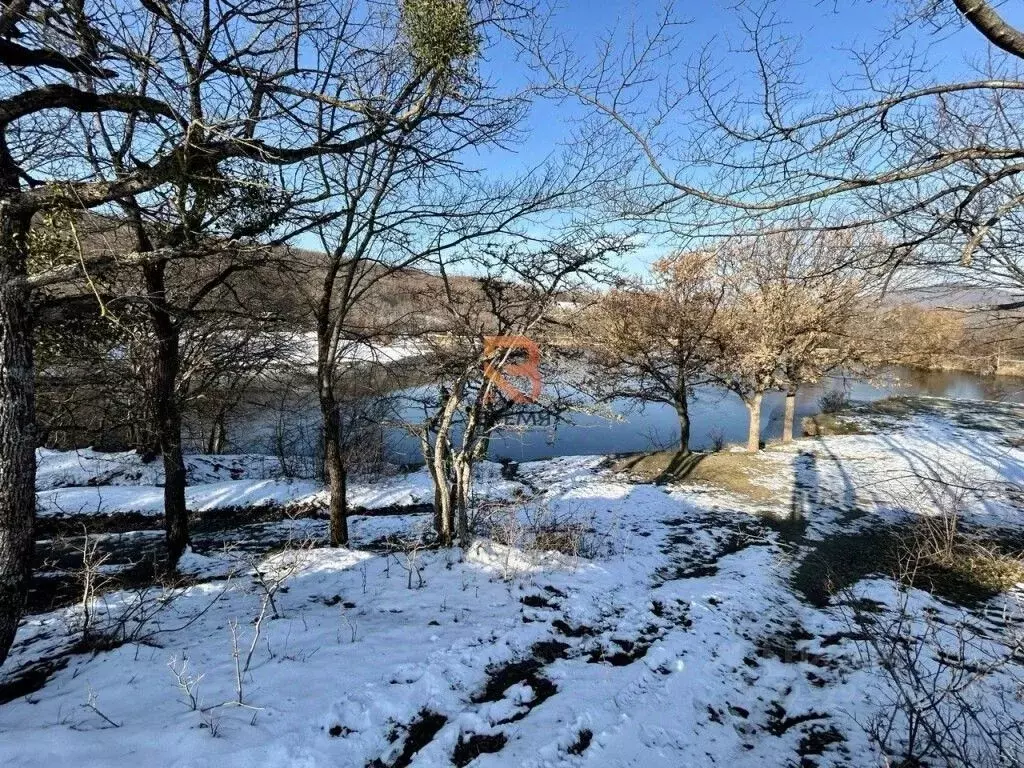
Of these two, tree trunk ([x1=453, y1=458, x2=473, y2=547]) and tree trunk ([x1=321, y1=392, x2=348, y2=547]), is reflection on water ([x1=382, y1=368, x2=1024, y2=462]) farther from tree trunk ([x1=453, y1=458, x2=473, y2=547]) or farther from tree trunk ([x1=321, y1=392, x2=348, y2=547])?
tree trunk ([x1=453, y1=458, x2=473, y2=547])

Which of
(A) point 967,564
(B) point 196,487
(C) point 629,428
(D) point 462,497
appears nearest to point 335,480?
(D) point 462,497

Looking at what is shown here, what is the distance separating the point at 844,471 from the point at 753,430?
3.18 metres

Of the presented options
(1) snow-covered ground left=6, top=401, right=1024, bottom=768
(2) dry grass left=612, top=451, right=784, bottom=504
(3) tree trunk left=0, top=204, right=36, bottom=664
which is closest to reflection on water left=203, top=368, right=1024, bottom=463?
(2) dry grass left=612, top=451, right=784, bottom=504

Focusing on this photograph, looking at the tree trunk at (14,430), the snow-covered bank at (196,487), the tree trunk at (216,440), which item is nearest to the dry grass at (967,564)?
the snow-covered bank at (196,487)

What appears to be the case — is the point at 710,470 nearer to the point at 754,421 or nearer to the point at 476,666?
the point at 754,421

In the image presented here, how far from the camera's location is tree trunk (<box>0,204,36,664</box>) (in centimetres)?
288

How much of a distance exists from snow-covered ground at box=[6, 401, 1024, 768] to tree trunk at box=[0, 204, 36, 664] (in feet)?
2.24

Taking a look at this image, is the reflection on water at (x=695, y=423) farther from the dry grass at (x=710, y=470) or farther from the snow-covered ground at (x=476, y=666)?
the snow-covered ground at (x=476, y=666)

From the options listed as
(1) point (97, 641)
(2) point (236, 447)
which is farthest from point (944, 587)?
(2) point (236, 447)

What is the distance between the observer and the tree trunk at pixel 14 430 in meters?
2.88

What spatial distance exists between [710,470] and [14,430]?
13.0 m

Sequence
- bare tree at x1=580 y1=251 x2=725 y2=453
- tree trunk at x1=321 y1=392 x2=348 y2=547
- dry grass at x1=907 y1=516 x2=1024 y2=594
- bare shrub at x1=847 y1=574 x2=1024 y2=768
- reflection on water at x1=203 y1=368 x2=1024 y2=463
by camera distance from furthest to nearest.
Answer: reflection on water at x1=203 y1=368 x2=1024 y2=463 → bare tree at x1=580 y1=251 x2=725 y2=453 → tree trunk at x1=321 y1=392 x2=348 y2=547 → dry grass at x1=907 y1=516 x2=1024 y2=594 → bare shrub at x1=847 y1=574 x2=1024 y2=768

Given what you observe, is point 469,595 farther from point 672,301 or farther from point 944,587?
point 672,301

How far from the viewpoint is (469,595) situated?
4.69m
